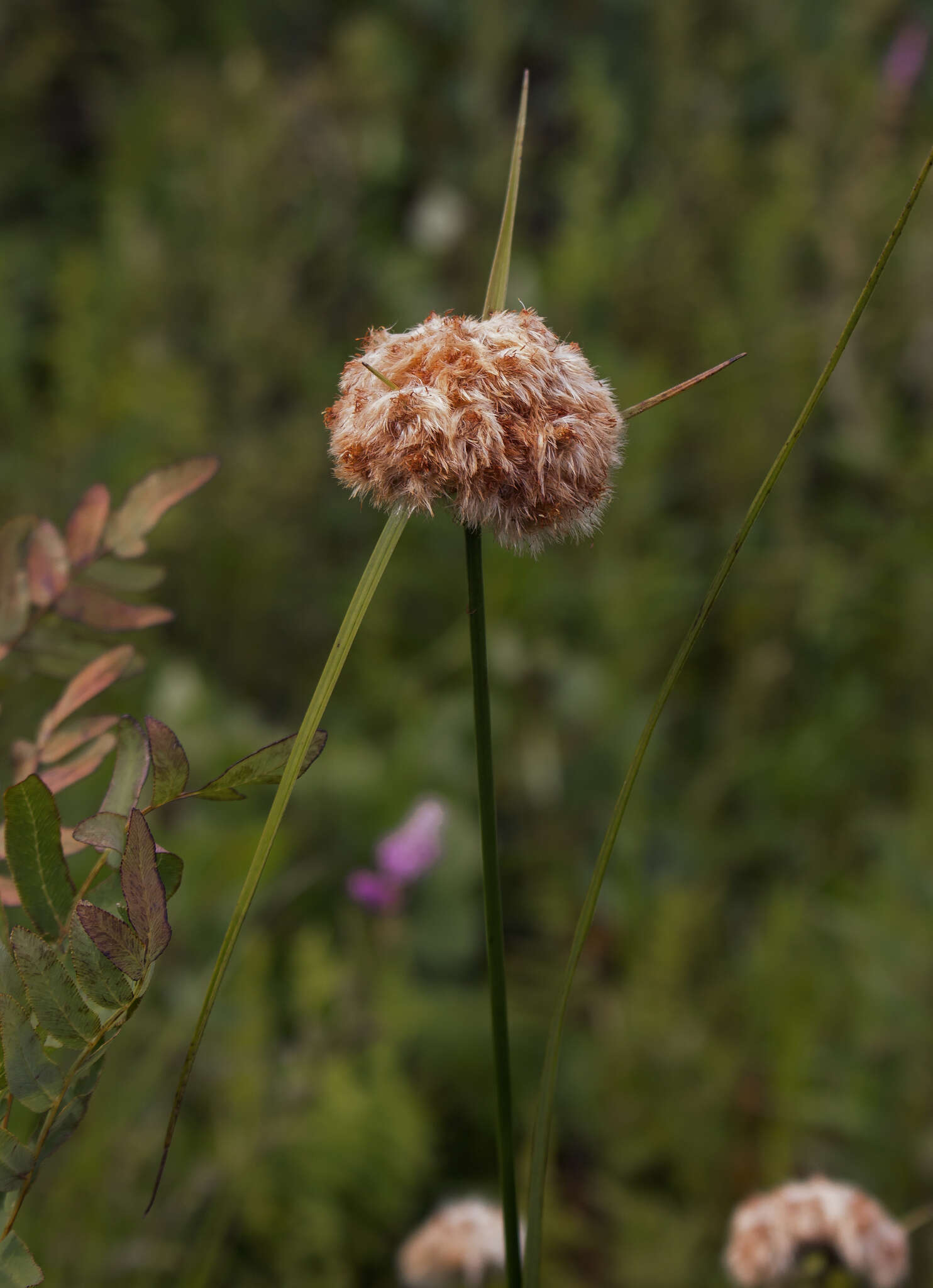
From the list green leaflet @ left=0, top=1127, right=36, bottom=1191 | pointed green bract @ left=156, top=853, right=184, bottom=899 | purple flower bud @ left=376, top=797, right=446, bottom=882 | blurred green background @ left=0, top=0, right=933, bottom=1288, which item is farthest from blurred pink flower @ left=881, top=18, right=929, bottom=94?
green leaflet @ left=0, top=1127, right=36, bottom=1191

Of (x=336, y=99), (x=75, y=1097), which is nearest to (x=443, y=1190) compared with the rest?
(x=75, y=1097)

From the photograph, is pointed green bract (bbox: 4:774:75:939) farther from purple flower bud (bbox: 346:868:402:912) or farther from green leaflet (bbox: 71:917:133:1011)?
purple flower bud (bbox: 346:868:402:912)

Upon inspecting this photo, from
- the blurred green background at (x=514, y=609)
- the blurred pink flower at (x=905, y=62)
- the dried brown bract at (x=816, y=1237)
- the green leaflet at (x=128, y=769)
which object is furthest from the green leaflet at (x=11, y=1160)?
the blurred pink flower at (x=905, y=62)

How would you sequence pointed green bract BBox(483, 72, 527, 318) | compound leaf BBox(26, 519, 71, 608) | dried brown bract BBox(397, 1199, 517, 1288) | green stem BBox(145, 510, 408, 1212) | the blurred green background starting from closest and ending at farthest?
green stem BBox(145, 510, 408, 1212) < pointed green bract BBox(483, 72, 527, 318) < compound leaf BBox(26, 519, 71, 608) < dried brown bract BBox(397, 1199, 517, 1288) < the blurred green background

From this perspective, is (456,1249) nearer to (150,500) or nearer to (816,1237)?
(816,1237)

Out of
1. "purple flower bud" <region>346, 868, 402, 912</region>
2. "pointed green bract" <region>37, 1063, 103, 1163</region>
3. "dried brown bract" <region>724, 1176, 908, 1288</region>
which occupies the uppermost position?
"purple flower bud" <region>346, 868, 402, 912</region>

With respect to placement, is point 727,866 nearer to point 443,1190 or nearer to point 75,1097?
point 443,1190
